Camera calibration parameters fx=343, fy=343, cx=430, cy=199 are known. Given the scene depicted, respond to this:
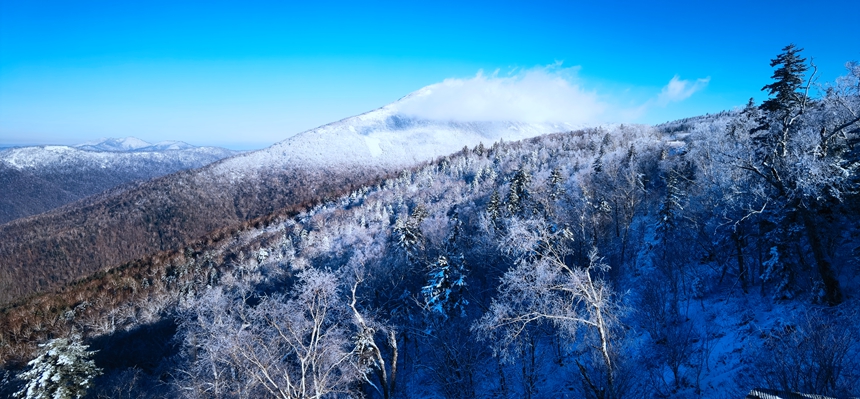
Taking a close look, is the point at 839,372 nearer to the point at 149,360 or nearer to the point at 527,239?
the point at 527,239

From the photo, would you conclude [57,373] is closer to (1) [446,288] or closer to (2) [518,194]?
(1) [446,288]

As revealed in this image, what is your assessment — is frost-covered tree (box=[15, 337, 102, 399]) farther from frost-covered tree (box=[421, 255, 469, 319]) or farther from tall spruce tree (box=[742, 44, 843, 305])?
tall spruce tree (box=[742, 44, 843, 305])

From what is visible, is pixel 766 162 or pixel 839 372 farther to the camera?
pixel 766 162

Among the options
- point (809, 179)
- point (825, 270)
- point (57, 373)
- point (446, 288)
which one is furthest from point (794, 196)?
point (57, 373)

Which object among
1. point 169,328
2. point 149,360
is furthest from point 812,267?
point 169,328

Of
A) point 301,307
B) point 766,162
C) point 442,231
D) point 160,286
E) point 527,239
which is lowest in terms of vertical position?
point 160,286

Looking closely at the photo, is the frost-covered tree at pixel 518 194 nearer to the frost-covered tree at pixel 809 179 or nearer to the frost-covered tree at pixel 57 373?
the frost-covered tree at pixel 809 179

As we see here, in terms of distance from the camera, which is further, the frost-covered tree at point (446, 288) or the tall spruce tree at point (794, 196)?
the frost-covered tree at point (446, 288)

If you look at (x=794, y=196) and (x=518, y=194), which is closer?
(x=794, y=196)

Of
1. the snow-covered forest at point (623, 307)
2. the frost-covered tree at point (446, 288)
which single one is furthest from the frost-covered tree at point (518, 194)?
the frost-covered tree at point (446, 288)
